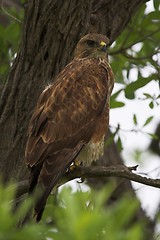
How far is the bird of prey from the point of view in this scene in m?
3.54

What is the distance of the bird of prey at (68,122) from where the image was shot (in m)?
3.54

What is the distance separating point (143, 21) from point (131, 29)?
0.22m

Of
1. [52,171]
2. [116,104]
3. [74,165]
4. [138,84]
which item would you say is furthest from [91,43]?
[52,171]

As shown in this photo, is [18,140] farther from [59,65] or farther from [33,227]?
[33,227]

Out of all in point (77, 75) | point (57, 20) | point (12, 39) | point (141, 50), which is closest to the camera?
point (57, 20)

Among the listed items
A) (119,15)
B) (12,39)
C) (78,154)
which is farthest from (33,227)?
(12,39)

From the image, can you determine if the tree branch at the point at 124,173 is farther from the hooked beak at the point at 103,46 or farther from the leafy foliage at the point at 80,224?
the leafy foliage at the point at 80,224

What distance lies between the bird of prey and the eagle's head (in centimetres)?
1

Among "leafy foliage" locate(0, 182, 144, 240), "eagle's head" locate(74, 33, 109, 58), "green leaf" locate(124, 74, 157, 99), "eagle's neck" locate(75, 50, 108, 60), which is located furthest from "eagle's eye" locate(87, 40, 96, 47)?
"leafy foliage" locate(0, 182, 144, 240)

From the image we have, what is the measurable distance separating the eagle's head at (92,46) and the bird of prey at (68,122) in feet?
0.04

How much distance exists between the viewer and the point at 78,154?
13.1 feet

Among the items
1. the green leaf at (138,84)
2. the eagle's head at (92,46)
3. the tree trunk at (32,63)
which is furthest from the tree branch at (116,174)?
the green leaf at (138,84)

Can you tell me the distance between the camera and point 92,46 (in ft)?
16.1

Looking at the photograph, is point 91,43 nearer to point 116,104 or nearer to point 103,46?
point 103,46
